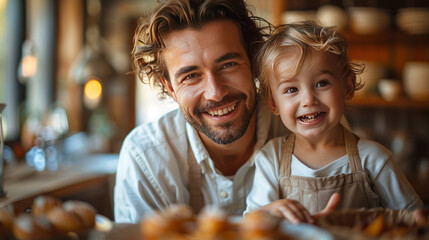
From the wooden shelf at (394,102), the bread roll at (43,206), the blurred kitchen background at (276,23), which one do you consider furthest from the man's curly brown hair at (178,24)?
the wooden shelf at (394,102)

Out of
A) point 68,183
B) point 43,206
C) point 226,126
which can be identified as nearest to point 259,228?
point 43,206

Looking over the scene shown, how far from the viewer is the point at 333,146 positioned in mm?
1312

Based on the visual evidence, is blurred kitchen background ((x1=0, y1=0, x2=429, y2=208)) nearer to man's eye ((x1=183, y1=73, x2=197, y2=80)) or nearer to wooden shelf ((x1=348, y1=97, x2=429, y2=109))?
wooden shelf ((x1=348, y1=97, x2=429, y2=109))

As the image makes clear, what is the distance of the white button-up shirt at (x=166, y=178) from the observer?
147cm

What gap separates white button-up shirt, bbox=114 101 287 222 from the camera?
57.8 inches

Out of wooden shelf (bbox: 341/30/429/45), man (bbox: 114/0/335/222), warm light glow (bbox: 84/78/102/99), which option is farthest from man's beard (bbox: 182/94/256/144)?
warm light glow (bbox: 84/78/102/99)

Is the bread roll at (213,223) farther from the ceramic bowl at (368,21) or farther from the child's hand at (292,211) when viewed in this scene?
the ceramic bowl at (368,21)

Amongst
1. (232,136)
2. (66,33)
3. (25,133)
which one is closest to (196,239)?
(232,136)

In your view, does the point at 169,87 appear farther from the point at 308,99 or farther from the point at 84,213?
the point at 84,213

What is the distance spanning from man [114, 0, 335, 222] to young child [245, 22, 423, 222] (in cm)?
15

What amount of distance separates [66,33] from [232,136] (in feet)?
10.6

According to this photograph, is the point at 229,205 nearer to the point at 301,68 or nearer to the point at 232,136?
the point at 232,136

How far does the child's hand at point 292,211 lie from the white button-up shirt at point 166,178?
1.78ft

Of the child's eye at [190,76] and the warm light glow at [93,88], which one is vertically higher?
the child's eye at [190,76]
